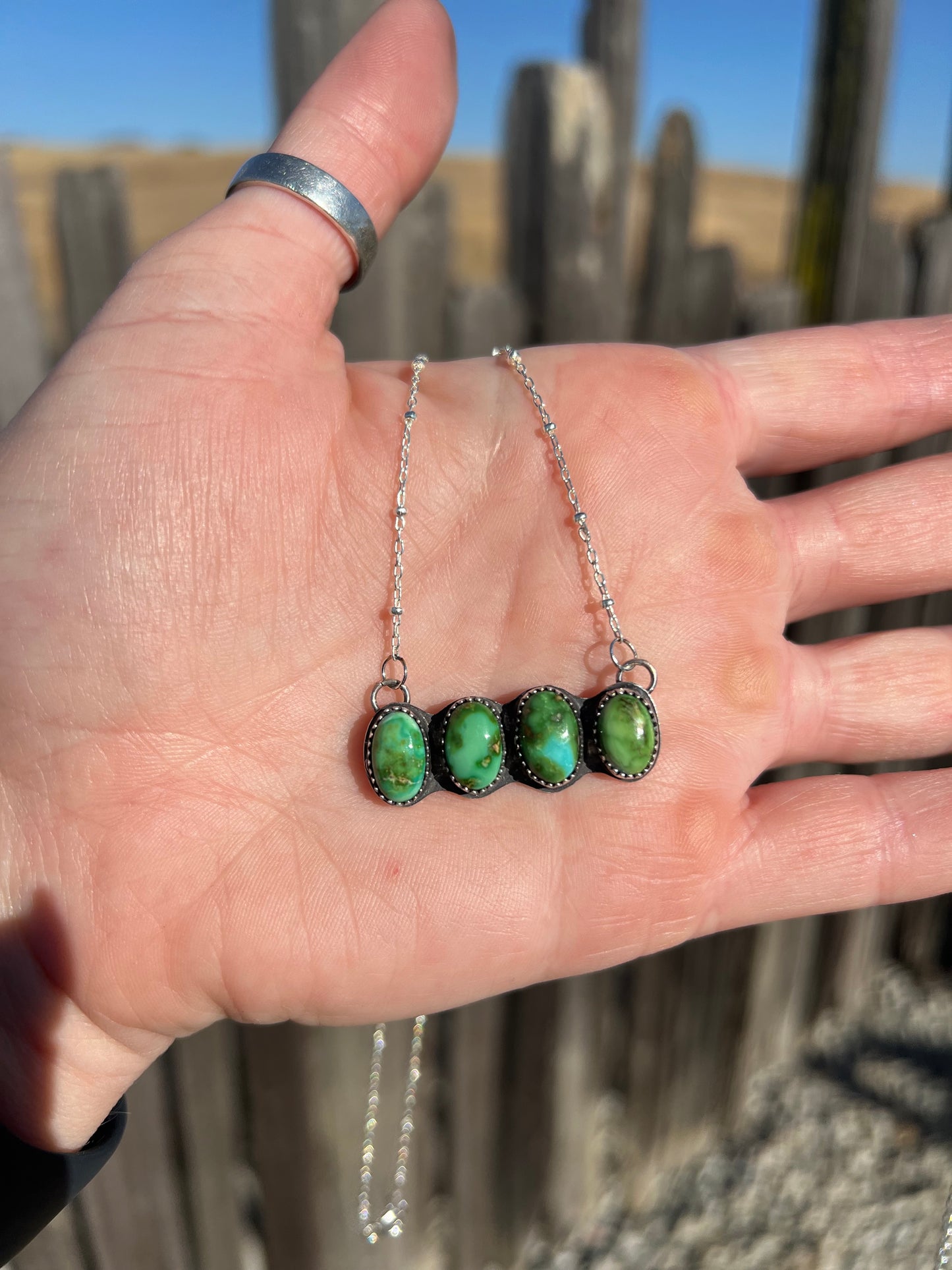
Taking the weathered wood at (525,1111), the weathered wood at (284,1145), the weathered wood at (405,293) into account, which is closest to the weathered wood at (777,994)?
the weathered wood at (525,1111)

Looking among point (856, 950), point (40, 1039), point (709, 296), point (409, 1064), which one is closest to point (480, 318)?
point (709, 296)

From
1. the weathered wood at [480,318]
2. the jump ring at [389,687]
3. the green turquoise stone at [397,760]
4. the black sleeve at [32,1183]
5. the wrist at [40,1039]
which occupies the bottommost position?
the black sleeve at [32,1183]

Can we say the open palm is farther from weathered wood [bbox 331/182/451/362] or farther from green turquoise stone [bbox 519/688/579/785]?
weathered wood [bbox 331/182/451/362]

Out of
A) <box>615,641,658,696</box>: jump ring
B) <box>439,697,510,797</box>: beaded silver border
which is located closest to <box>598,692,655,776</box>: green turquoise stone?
<box>615,641,658,696</box>: jump ring

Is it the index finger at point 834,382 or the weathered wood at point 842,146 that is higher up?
the weathered wood at point 842,146

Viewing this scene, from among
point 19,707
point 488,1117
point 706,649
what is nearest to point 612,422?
point 706,649

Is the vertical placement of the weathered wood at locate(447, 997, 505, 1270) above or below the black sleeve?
below

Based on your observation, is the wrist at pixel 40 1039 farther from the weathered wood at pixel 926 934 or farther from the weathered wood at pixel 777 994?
the weathered wood at pixel 926 934

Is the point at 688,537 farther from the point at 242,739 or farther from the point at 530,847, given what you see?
the point at 242,739

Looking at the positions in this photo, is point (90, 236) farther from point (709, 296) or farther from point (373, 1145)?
point (373, 1145)
